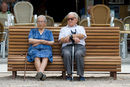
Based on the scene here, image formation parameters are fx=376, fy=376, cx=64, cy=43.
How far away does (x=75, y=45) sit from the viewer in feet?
19.8

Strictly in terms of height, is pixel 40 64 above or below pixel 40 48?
below

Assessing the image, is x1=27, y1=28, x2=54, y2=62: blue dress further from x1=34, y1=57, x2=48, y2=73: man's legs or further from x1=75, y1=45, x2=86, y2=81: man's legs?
x1=75, y1=45, x2=86, y2=81: man's legs

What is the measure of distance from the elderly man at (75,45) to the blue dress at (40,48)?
0.65 ft

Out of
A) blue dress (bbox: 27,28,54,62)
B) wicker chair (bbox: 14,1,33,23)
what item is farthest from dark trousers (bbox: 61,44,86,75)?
wicker chair (bbox: 14,1,33,23)

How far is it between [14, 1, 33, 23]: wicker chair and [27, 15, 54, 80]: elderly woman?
3.56 meters

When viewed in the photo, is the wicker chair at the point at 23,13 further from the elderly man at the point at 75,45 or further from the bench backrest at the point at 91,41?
the elderly man at the point at 75,45

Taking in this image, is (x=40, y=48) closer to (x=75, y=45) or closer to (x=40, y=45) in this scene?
(x=40, y=45)

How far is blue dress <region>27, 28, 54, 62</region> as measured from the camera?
5.86 m

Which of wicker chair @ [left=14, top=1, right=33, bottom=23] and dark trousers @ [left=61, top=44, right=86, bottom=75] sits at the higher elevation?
wicker chair @ [left=14, top=1, right=33, bottom=23]

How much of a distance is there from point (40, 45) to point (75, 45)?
560mm

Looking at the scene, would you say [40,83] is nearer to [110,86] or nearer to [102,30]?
[110,86]

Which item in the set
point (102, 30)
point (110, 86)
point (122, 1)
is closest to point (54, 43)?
point (102, 30)

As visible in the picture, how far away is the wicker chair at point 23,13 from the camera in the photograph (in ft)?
31.6

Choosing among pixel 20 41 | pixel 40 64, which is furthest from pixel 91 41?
pixel 20 41
